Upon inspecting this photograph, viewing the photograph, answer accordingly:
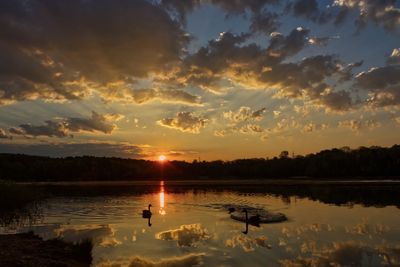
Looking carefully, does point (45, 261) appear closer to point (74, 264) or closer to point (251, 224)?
point (74, 264)

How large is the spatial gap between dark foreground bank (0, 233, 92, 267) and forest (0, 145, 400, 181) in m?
108

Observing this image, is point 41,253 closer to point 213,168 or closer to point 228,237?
point 228,237

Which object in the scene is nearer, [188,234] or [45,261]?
[45,261]

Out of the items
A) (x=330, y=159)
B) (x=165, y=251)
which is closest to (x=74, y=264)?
(x=165, y=251)

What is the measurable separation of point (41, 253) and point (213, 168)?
165 metres

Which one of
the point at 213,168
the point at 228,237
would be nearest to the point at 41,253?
the point at 228,237

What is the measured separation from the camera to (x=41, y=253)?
70.0 ft

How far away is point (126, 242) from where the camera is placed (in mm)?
27406

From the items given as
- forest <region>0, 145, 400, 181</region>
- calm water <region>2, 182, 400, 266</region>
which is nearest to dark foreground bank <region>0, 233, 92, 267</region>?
calm water <region>2, 182, 400, 266</region>

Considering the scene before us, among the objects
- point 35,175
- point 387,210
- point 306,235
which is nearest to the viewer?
point 306,235

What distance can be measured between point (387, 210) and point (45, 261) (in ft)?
119

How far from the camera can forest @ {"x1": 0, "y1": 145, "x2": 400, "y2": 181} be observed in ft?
468

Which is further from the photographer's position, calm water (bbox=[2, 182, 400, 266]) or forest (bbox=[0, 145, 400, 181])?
forest (bbox=[0, 145, 400, 181])

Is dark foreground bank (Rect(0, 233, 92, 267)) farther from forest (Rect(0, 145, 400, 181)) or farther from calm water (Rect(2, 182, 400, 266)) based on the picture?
forest (Rect(0, 145, 400, 181))
